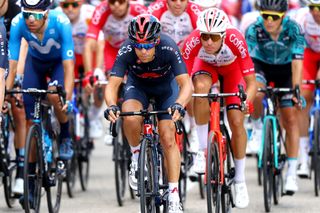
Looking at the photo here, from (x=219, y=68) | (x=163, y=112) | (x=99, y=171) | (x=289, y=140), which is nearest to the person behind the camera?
(x=163, y=112)

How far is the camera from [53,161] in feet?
41.2

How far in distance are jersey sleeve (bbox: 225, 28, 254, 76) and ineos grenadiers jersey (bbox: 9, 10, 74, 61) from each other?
5.49ft

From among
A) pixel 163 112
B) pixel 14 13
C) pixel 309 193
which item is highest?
pixel 14 13

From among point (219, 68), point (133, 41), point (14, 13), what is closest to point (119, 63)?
point (133, 41)

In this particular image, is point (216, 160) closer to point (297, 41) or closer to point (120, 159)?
point (120, 159)

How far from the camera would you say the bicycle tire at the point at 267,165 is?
1255 cm

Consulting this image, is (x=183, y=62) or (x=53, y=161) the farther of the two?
(x=53, y=161)

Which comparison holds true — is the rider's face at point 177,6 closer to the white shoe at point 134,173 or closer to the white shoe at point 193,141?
the white shoe at point 193,141

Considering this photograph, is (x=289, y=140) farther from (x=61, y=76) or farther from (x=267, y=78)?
(x=61, y=76)

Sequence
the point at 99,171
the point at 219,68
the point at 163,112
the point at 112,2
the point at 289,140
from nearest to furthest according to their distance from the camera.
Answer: the point at 163,112
the point at 219,68
the point at 289,140
the point at 112,2
the point at 99,171

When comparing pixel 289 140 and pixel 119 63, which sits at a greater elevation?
pixel 119 63

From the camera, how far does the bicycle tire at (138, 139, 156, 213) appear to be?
10289 mm

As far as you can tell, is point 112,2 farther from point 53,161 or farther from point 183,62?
point 183,62

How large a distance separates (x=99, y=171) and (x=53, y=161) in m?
4.39
